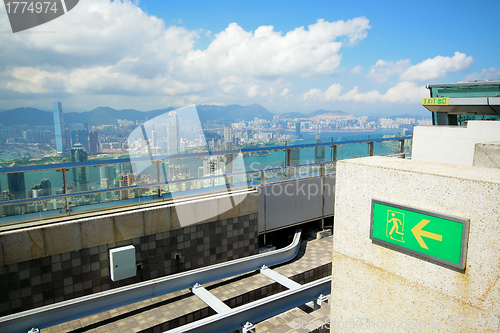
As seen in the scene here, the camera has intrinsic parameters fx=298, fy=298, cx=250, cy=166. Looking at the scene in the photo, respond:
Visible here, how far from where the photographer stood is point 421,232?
7.38 ft

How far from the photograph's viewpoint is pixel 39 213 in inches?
163

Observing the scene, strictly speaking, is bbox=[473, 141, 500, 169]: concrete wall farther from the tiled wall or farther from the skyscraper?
the skyscraper

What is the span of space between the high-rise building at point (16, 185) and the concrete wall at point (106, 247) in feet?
1.86

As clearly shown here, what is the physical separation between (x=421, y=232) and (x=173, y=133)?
13.9 ft

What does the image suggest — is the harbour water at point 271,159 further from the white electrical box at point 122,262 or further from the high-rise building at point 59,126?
the high-rise building at point 59,126

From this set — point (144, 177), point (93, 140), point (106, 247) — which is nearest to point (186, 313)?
point (106, 247)

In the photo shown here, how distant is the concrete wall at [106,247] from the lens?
3.84m

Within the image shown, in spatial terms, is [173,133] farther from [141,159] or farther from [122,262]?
[122,262]

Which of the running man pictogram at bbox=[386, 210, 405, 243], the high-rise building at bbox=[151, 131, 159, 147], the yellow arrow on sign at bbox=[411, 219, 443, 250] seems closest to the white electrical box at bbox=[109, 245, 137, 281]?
the high-rise building at bbox=[151, 131, 159, 147]

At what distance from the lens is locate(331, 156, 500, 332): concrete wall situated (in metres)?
1.98

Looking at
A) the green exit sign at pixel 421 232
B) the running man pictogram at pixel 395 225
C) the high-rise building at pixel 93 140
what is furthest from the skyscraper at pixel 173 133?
the running man pictogram at pixel 395 225

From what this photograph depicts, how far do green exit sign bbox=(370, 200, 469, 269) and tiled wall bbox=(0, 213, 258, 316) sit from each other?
11.5ft

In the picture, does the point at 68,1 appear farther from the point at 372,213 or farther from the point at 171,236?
the point at 372,213

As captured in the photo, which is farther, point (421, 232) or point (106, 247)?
point (106, 247)
